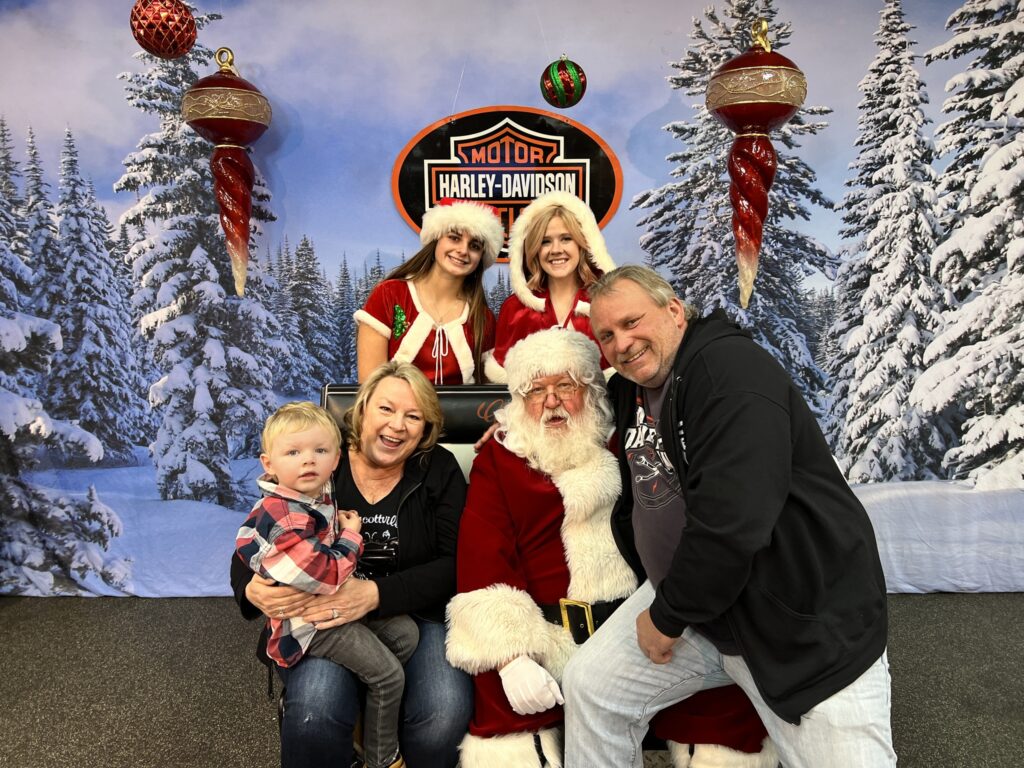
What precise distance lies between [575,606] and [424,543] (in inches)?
17.4

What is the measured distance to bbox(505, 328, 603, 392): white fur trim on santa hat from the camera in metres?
1.78

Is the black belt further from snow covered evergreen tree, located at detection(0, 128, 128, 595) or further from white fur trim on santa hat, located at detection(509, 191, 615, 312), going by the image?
snow covered evergreen tree, located at detection(0, 128, 128, 595)

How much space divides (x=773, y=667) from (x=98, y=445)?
3.42 metres

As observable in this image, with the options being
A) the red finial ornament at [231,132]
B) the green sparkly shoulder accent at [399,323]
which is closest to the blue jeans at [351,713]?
the green sparkly shoulder accent at [399,323]

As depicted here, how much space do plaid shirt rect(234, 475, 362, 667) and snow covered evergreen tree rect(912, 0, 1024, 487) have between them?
310 centimetres

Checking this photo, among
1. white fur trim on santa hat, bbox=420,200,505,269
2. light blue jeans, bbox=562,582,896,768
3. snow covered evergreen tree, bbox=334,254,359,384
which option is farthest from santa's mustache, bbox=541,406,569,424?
snow covered evergreen tree, bbox=334,254,359,384

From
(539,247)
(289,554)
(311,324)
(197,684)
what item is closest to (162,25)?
(311,324)

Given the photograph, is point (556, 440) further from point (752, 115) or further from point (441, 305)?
point (752, 115)

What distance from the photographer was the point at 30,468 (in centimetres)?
346

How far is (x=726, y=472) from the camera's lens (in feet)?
4.22

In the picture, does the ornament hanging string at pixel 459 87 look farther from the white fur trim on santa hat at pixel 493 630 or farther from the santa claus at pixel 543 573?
the white fur trim on santa hat at pixel 493 630

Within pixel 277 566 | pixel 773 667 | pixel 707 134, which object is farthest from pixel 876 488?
pixel 277 566

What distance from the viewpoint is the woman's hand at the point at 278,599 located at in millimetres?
1604

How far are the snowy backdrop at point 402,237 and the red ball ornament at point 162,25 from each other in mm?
449
